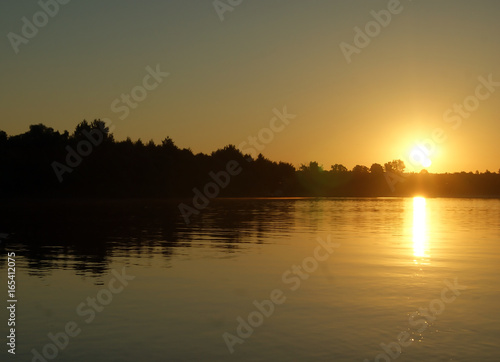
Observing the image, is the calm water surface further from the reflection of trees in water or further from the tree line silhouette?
the tree line silhouette

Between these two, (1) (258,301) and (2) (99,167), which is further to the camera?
(2) (99,167)

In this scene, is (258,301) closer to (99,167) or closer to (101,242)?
(101,242)

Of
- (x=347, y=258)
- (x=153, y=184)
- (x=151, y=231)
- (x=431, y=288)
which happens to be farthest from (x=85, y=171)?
(x=431, y=288)

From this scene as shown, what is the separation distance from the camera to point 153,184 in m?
138

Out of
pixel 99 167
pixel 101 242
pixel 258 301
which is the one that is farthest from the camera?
pixel 99 167

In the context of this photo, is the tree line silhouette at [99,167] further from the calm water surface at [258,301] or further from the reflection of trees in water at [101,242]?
the calm water surface at [258,301]

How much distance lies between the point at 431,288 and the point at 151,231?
2427 centimetres

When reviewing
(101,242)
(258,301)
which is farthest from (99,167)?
(258,301)

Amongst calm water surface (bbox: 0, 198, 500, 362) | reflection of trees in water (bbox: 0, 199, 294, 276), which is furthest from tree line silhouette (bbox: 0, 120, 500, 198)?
calm water surface (bbox: 0, 198, 500, 362)

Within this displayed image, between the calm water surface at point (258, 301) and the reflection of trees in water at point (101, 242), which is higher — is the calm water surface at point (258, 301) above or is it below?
below

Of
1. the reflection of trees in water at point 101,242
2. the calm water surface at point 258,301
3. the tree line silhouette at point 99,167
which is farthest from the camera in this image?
the tree line silhouette at point 99,167

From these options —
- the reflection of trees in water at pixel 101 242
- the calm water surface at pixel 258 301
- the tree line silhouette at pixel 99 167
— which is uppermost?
the tree line silhouette at pixel 99 167

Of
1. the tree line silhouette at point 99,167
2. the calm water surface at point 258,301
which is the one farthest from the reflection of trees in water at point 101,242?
the tree line silhouette at point 99,167

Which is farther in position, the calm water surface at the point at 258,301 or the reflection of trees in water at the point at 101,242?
the reflection of trees in water at the point at 101,242
